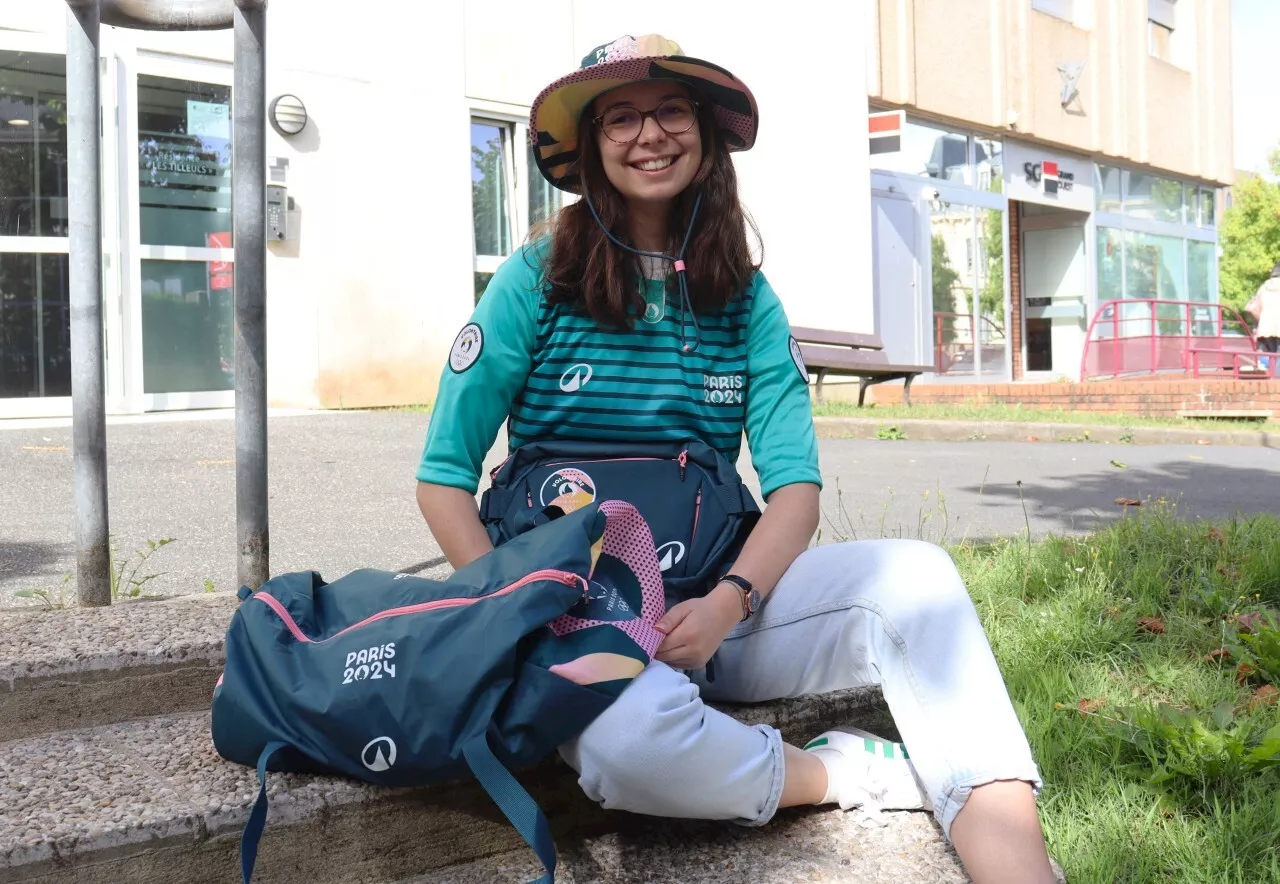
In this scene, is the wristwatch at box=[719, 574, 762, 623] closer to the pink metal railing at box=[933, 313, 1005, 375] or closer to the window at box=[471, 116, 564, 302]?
the window at box=[471, 116, 564, 302]

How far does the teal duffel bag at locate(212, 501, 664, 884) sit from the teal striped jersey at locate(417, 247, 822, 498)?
1.21 feet

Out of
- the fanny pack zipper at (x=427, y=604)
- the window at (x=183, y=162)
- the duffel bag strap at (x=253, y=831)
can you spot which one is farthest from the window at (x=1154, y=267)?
the duffel bag strap at (x=253, y=831)

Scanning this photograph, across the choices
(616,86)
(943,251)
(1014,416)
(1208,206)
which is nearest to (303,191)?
(1014,416)

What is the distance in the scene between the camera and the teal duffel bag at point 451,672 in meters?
1.77

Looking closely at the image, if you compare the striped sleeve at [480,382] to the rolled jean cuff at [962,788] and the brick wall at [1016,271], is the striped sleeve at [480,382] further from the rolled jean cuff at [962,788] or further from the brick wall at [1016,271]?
the brick wall at [1016,271]

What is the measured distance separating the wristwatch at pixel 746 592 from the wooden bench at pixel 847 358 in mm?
9290

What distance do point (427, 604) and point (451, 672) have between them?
0.50 feet

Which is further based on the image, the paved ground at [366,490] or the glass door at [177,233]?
the glass door at [177,233]

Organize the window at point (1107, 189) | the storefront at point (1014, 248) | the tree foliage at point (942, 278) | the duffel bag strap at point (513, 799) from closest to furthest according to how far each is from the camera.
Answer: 1. the duffel bag strap at point (513, 799)
2. the storefront at point (1014, 248)
3. the tree foliage at point (942, 278)
4. the window at point (1107, 189)

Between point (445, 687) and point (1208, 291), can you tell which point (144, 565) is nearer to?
point (445, 687)

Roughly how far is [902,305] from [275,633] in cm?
1516

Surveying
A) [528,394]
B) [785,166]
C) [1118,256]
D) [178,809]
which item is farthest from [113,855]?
[1118,256]

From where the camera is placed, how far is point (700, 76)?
239cm

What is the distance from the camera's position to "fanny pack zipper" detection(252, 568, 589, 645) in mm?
1832
